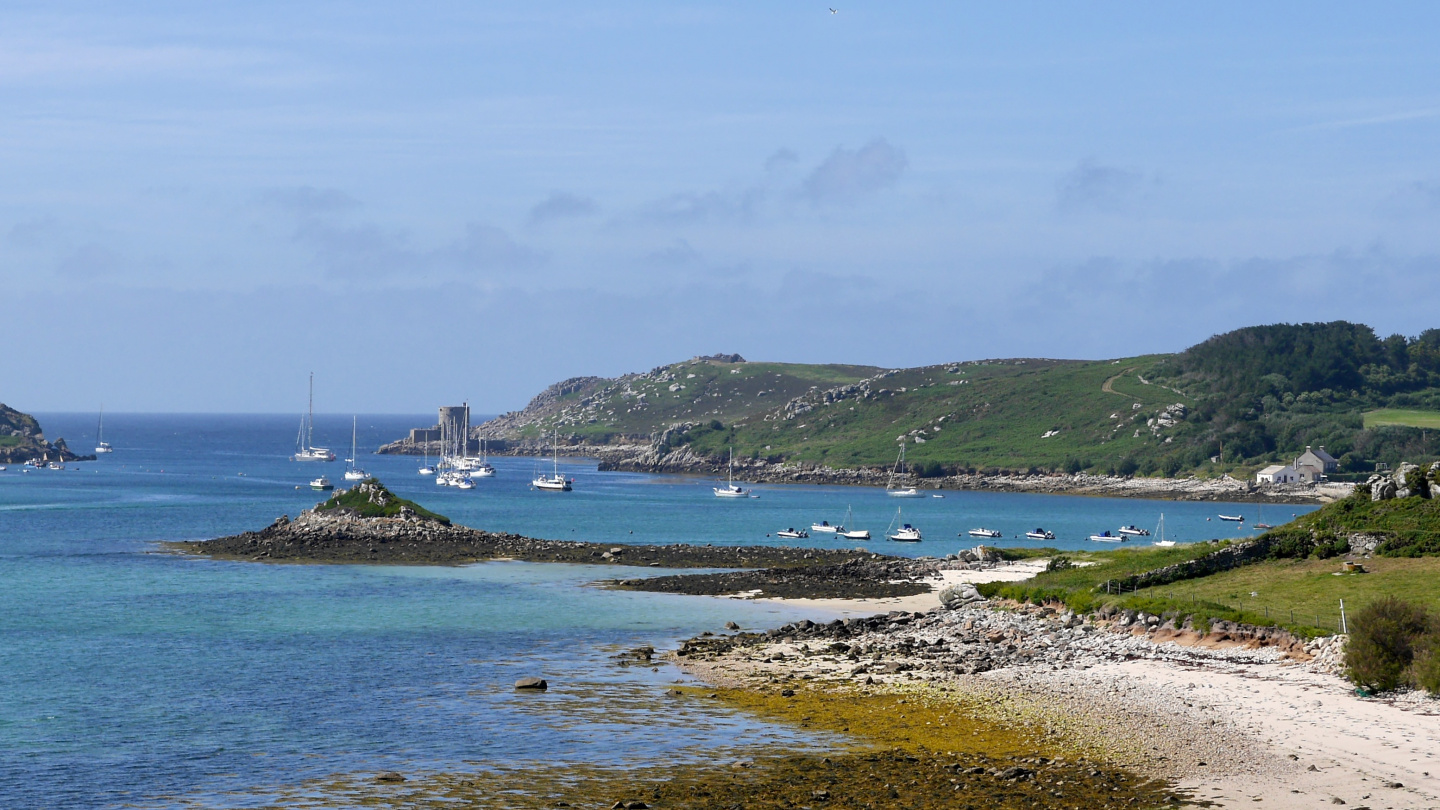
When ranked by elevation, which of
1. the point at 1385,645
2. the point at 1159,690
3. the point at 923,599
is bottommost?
the point at 923,599

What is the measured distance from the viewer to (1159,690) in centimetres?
3844

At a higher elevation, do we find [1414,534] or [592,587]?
[1414,534]

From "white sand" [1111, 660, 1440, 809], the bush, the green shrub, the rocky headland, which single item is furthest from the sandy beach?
the rocky headland

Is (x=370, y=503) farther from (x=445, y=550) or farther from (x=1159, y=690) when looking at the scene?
(x=1159, y=690)

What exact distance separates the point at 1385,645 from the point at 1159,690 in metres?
6.25

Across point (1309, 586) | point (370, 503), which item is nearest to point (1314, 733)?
point (1309, 586)

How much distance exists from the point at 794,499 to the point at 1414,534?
117961mm

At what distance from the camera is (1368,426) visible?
194m

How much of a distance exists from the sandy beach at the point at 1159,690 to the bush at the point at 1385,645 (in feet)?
2.32

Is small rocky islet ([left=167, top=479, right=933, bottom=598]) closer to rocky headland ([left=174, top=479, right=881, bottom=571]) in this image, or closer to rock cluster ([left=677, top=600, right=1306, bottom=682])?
rocky headland ([left=174, top=479, right=881, bottom=571])

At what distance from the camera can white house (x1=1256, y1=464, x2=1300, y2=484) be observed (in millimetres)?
173625

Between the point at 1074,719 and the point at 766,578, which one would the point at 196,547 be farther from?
the point at 1074,719

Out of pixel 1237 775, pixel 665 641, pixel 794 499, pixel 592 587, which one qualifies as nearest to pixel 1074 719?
pixel 1237 775

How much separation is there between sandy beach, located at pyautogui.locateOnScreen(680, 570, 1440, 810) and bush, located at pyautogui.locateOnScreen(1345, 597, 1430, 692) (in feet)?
2.32
